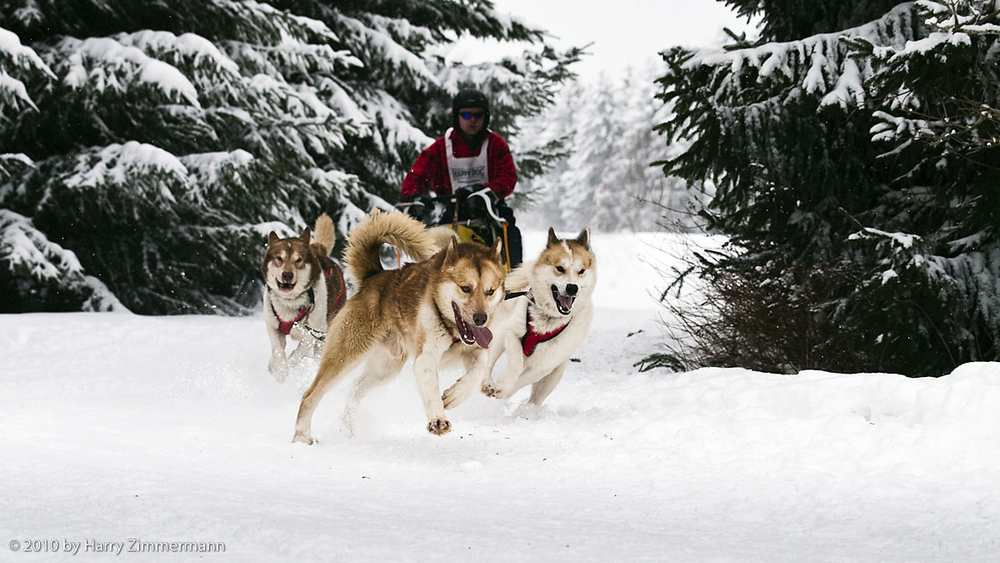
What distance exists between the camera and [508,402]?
6.63 meters

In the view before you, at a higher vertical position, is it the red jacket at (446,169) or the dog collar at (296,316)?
the red jacket at (446,169)

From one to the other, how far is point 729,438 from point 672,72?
3844mm

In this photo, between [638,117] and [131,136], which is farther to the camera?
[638,117]

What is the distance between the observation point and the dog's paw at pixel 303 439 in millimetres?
5059

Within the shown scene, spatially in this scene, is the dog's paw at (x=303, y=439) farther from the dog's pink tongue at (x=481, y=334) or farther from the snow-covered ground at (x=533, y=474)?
the dog's pink tongue at (x=481, y=334)

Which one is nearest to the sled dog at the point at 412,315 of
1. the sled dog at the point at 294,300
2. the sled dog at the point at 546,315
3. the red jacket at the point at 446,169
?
the sled dog at the point at 546,315

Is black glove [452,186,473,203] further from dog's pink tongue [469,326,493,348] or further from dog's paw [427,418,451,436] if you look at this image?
dog's paw [427,418,451,436]

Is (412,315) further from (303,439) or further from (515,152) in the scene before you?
(515,152)

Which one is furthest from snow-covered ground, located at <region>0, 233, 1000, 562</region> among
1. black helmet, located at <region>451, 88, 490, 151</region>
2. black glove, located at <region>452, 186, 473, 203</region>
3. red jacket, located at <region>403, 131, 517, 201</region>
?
black helmet, located at <region>451, 88, 490, 151</region>

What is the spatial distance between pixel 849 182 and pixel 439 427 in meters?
4.90

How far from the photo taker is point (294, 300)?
7.30 meters

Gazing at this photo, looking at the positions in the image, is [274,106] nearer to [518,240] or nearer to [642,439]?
[518,240]

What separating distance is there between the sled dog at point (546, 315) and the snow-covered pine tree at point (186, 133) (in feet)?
21.7

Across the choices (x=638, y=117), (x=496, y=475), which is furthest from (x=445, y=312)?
(x=638, y=117)
